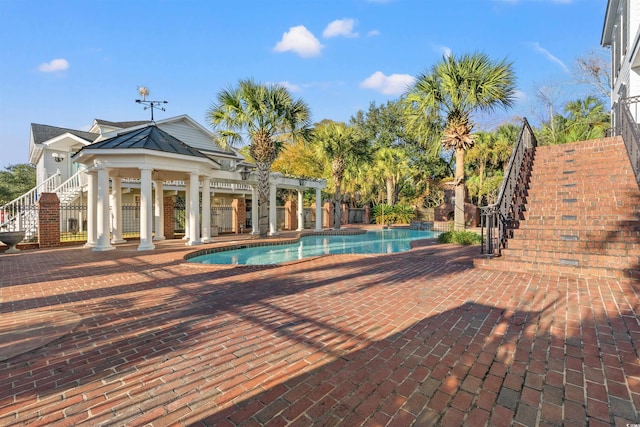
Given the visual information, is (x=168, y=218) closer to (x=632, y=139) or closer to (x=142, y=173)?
(x=142, y=173)

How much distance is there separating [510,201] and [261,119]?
1084 cm

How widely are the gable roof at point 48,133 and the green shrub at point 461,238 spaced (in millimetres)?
19663

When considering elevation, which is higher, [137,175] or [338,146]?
[338,146]

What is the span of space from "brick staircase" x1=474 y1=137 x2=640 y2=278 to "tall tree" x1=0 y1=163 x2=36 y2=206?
1408 inches

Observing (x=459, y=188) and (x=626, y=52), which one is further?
(x=459, y=188)

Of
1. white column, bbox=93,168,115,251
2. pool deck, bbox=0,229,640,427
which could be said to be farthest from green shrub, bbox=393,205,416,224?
pool deck, bbox=0,229,640,427

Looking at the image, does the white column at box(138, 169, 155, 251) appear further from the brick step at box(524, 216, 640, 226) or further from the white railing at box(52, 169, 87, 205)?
the brick step at box(524, 216, 640, 226)

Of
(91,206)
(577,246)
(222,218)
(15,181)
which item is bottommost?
(577,246)

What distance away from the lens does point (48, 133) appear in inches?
830

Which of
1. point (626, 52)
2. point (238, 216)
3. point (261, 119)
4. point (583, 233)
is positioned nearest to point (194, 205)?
point (261, 119)

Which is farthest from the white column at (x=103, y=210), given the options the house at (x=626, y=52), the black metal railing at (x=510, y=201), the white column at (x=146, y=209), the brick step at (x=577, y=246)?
the house at (x=626, y=52)

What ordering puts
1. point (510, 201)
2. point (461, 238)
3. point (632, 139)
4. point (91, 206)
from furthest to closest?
point (91, 206) < point (461, 238) < point (510, 201) < point (632, 139)

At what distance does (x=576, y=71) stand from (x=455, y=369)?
29217 mm

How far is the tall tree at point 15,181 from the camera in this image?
2673 centimetres
